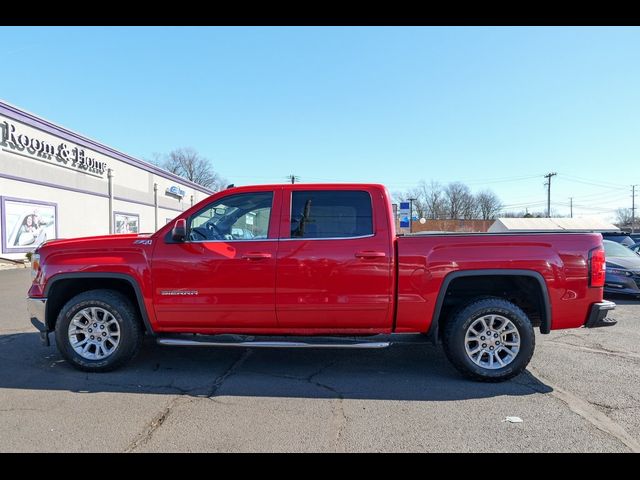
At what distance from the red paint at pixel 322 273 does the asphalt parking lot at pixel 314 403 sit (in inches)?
22.7

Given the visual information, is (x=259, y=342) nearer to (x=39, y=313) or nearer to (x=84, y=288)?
(x=84, y=288)

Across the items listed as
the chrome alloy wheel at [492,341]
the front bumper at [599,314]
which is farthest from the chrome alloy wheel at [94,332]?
the front bumper at [599,314]

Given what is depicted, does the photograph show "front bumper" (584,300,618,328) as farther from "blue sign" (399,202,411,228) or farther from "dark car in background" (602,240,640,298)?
"blue sign" (399,202,411,228)

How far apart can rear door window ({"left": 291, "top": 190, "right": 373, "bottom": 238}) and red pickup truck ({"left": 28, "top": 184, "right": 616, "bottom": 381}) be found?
12 millimetres

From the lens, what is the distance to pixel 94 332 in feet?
14.2

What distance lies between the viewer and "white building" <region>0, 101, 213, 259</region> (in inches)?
682

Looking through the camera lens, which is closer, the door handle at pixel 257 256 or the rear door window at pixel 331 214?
the door handle at pixel 257 256

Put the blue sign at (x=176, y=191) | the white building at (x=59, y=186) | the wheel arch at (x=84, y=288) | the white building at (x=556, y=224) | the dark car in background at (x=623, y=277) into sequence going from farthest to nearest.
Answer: the white building at (x=556, y=224), the blue sign at (x=176, y=191), the white building at (x=59, y=186), the dark car in background at (x=623, y=277), the wheel arch at (x=84, y=288)

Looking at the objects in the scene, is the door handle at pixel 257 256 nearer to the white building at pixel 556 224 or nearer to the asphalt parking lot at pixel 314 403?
the asphalt parking lot at pixel 314 403

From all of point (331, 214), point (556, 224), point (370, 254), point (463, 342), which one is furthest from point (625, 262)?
point (556, 224)

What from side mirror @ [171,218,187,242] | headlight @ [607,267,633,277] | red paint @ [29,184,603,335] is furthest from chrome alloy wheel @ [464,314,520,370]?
headlight @ [607,267,633,277]

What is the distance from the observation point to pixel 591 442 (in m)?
2.94

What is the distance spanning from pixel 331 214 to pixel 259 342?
5.01 feet

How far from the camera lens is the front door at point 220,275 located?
4121 mm
